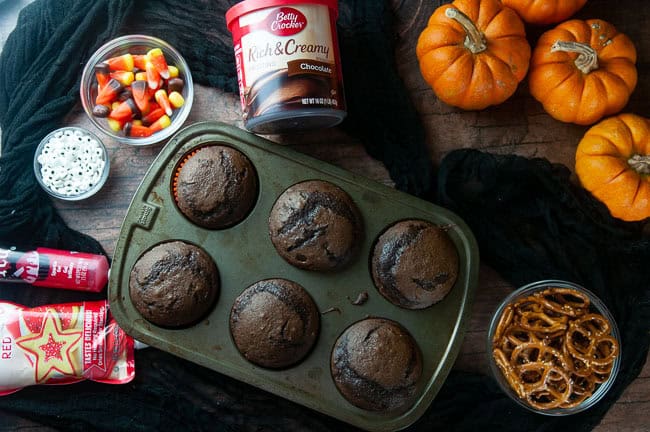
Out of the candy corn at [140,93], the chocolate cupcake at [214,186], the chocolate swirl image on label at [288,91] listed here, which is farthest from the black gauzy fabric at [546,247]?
the candy corn at [140,93]

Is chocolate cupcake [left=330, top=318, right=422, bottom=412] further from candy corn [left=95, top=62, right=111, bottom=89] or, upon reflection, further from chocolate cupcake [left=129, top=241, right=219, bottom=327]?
candy corn [left=95, top=62, right=111, bottom=89]

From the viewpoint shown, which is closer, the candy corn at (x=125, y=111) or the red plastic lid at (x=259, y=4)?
the red plastic lid at (x=259, y=4)

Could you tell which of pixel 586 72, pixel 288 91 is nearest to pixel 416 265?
pixel 288 91

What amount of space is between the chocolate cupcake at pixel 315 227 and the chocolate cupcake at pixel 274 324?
5.2 inches

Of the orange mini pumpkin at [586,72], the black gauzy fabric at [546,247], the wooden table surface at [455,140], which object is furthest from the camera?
the wooden table surface at [455,140]

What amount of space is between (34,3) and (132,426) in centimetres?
178

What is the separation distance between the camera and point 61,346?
2209 mm

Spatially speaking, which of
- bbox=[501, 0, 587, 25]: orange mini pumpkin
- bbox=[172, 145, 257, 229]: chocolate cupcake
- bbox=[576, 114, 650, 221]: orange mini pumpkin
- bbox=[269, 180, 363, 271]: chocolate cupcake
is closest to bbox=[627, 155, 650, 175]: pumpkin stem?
bbox=[576, 114, 650, 221]: orange mini pumpkin

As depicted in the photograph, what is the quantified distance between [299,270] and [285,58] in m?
0.76

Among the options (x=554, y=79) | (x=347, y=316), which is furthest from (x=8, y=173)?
(x=554, y=79)

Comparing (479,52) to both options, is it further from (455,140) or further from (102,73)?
(102,73)

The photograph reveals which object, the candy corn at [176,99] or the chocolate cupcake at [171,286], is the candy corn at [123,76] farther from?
the chocolate cupcake at [171,286]

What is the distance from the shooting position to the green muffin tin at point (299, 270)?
2082mm

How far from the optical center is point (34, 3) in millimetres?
2379
